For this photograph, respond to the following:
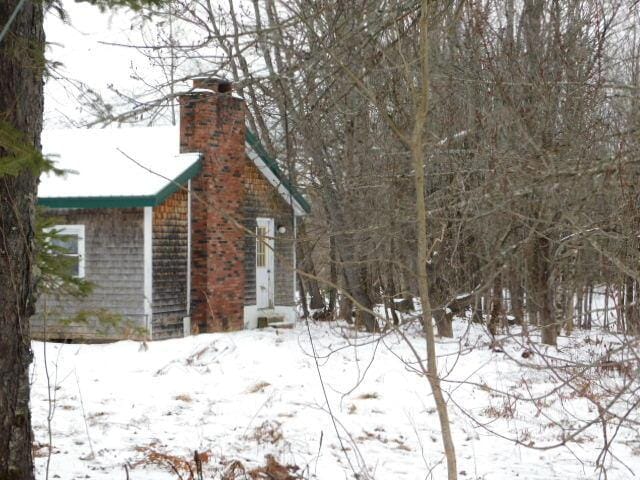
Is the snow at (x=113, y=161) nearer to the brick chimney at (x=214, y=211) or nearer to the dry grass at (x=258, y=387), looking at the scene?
the brick chimney at (x=214, y=211)

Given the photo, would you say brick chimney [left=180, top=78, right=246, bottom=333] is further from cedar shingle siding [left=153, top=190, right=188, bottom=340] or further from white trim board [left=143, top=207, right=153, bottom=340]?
white trim board [left=143, top=207, right=153, bottom=340]

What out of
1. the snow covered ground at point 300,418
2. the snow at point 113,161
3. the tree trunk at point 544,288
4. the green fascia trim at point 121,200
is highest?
the snow at point 113,161

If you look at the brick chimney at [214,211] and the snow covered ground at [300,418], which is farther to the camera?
the brick chimney at [214,211]

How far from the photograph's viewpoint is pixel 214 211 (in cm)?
1507

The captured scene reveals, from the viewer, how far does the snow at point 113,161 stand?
47.0 ft

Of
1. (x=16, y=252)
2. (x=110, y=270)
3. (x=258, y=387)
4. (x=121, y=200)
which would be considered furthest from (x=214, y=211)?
(x=16, y=252)

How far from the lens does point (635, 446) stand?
716cm

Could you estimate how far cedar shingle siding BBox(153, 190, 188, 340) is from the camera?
14.5 metres

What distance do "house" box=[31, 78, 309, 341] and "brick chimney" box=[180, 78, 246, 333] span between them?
20 millimetres

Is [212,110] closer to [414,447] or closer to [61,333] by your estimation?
[61,333]

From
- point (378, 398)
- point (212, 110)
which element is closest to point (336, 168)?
point (212, 110)

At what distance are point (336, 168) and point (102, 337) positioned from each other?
5.42m

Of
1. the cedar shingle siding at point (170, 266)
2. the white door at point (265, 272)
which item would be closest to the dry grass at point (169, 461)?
the cedar shingle siding at point (170, 266)

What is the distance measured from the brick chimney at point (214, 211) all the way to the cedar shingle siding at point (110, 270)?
50.6 inches
